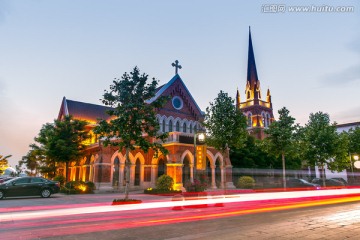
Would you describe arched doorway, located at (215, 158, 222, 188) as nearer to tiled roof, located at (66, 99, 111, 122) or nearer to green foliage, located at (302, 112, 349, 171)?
green foliage, located at (302, 112, 349, 171)

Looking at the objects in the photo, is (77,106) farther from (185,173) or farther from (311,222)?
(311,222)

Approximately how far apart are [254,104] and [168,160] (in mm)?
52733

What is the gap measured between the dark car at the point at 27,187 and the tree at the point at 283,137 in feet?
65.9

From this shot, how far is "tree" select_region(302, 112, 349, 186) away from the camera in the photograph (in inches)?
1195

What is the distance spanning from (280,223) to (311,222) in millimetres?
1019

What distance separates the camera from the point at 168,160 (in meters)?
27.5

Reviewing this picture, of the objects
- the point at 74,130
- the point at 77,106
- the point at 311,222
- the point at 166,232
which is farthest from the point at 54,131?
the point at 311,222

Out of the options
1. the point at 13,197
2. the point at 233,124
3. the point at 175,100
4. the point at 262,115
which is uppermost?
the point at 262,115

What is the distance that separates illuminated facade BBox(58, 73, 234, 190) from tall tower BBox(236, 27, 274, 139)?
38.2 meters

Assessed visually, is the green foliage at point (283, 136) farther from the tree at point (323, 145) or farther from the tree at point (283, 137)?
the tree at point (323, 145)

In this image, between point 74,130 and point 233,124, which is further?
point 74,130

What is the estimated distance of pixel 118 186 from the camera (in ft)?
93.5

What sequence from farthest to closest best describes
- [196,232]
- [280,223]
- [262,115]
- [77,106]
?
1. [262,115]
2. [77,106]
3. [280,223]
4. [196,232]

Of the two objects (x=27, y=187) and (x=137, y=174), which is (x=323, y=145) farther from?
(x=27, y=187)
